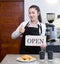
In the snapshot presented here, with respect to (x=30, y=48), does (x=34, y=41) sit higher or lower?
higher

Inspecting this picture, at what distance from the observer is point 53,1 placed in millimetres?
3891

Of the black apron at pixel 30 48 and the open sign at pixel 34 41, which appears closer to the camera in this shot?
the open sign at pixel 34 41

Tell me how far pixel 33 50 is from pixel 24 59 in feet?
1.99

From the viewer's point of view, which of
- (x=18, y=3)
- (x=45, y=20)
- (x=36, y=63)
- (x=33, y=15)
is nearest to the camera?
(x=36, y=63)

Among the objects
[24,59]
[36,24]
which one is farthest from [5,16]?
[24,59]

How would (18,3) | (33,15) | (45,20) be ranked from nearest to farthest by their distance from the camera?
(33,15) → (45,20) → (18,3)

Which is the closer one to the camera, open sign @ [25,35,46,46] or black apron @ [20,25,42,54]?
open sign @ [25,35,46,46]

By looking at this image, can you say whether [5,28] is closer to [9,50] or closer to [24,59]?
[9,50]

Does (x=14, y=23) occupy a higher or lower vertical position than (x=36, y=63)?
higher

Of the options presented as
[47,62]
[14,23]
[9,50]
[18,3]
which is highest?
[18,3]

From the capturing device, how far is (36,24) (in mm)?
2707

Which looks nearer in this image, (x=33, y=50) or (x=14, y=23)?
(x=33, y=50)

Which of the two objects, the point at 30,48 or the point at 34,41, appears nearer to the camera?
the point at 34,41

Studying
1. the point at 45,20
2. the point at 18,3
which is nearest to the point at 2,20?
the point at 18,3
